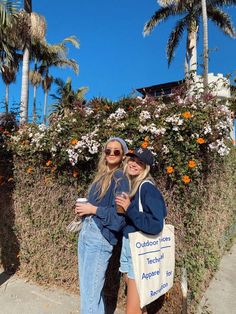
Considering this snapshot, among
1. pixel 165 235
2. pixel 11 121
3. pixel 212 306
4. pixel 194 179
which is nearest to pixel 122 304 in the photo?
pixel 212 306

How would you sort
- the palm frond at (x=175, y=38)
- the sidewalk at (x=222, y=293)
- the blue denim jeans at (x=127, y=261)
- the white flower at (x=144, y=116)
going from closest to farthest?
1. the blue denim jeans at (x=127, y=261)
2. the white flower at (x=144, y=116)
3. the sidewalk at (x=222, y=293)
4. the palm frond at (x=175, y=38)

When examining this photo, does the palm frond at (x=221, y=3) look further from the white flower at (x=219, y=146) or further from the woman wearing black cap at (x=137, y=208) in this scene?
the woman wearing black cap at (x=137, y=208)

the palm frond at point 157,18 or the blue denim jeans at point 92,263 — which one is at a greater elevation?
the palm frond at point 157,18

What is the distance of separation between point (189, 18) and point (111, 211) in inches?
739

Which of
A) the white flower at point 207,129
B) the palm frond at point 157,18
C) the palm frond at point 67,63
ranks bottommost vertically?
the white flower at point 207,129

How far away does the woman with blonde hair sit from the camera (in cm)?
264

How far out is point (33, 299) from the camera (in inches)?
156

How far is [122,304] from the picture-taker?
365 cm

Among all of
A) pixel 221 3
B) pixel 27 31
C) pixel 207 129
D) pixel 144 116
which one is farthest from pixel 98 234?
pixel 221 3

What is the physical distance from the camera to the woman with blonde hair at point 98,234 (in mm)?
2641

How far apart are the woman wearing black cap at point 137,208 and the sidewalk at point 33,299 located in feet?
4.09

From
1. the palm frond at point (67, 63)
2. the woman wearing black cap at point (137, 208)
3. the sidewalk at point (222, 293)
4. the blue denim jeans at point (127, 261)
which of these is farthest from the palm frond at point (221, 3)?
the blue denim jeans at point (127, 261)

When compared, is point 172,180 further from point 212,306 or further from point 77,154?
point 212,306

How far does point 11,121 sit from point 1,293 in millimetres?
2456
